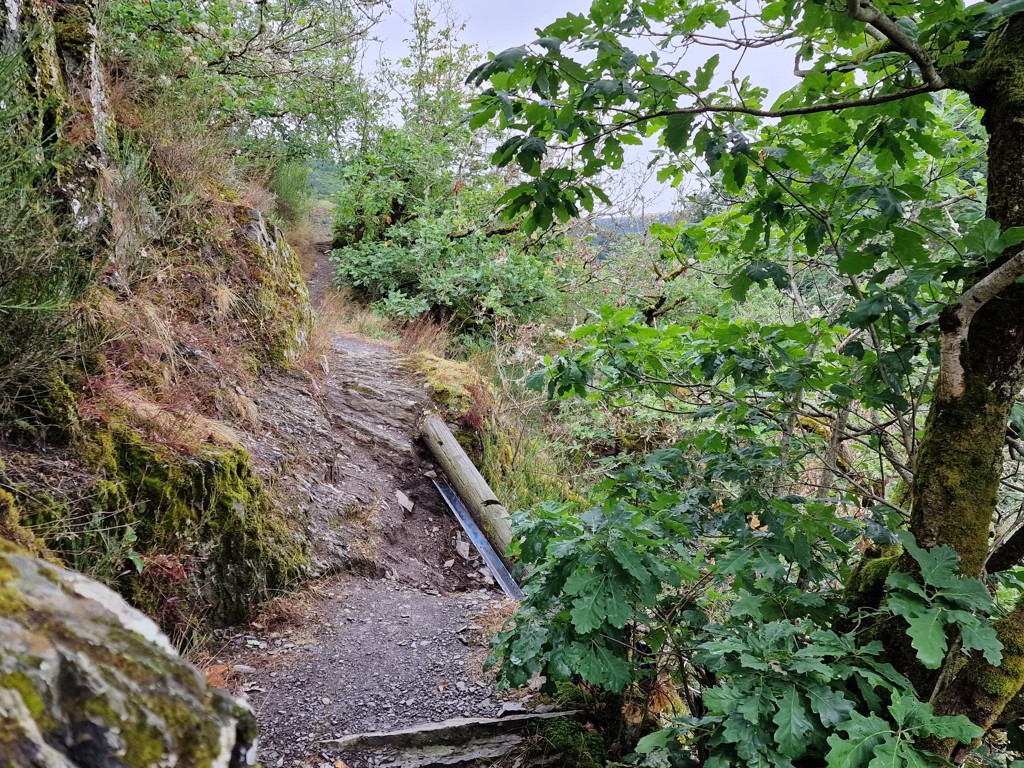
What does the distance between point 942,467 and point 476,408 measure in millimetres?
5394

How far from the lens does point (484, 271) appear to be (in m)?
9.29

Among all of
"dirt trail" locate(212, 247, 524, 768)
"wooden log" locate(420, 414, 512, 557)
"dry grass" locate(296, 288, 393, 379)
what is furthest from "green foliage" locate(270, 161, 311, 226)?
"wooden log" locate(420, 414, 512, 557)

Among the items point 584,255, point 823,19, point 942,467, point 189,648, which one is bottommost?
point 189,648

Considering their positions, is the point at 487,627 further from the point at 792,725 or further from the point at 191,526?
the point at 792,725

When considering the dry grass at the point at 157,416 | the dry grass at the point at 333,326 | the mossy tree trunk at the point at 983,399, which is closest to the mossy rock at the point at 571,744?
the mossy tree trunk at the point at 983,399

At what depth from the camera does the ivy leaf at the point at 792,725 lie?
1.38m

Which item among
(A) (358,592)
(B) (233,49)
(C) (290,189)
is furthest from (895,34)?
(C) (290,189)

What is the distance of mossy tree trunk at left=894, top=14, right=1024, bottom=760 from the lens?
150cm

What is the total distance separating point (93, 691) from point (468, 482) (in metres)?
4.77

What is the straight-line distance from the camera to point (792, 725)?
55.4 inches

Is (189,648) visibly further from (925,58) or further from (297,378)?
(925,58)

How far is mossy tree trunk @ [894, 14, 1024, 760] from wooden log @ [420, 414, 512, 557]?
359cm

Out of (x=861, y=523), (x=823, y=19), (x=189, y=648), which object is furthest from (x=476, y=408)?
(x=823, y=19)

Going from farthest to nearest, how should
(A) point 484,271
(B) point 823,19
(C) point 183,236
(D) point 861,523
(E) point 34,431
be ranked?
1. (A) point 484,271
2. (C) point 183,236
3. (E) point 34,431
4. (D) point 861,523
5. (B) point 823,19
